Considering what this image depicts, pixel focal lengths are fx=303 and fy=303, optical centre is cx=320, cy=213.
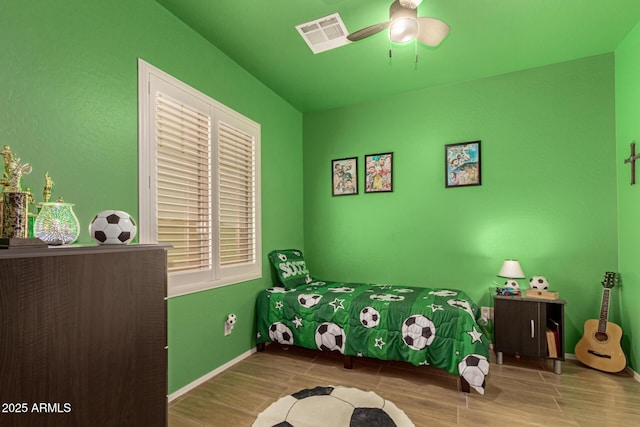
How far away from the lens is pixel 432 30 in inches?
81.3

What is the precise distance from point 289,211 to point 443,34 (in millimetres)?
2378

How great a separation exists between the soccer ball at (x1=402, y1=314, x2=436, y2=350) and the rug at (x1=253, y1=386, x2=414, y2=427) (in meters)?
0.50

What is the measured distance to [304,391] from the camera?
225cm

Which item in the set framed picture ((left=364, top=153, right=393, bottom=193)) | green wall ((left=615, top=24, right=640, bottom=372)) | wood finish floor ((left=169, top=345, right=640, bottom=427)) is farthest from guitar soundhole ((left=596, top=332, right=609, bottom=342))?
framed picture ((left=364, top=153, right=393, bottom=193))

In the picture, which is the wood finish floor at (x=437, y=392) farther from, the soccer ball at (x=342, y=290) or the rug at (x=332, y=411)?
the soccer ball at (x=342, y=290)

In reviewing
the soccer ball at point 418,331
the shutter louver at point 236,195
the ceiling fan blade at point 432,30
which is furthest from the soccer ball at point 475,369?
the ceiling fan blade at point 432,30

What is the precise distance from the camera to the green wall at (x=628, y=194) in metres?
2.39

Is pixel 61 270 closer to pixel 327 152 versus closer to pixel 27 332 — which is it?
pixel 27 332

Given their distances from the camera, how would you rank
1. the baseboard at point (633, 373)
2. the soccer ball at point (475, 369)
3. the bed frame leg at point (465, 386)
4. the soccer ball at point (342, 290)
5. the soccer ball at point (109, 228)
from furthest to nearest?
the soccer ball at point (342, 290), the baseboard at point (633, 373), the bed frame leg at point (465, 386), the soccer ball at point (475, 369), the soccer ball at point (109, 228)

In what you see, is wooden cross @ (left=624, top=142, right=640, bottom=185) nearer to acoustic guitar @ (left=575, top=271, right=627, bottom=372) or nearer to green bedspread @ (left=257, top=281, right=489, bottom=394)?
acoustic guitar @ (left=575, top=271, right=627, bottom=372)

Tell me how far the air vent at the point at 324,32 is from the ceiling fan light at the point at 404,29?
43cm

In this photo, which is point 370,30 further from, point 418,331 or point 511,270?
point 511,270

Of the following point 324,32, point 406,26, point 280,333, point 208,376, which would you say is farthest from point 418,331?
point 324,32

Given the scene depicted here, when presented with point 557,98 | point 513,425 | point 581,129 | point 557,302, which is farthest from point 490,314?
point 557,98
